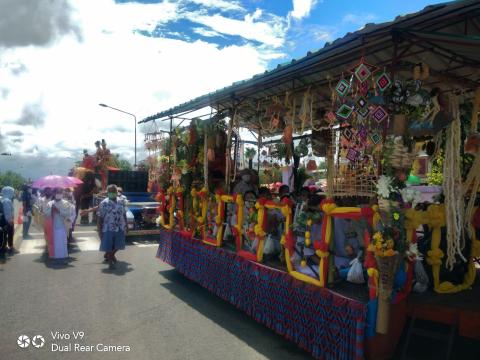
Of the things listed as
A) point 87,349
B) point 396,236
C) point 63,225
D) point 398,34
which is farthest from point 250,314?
point 63,225

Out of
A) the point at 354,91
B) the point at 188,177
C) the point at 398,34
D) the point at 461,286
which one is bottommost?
the point at 461,286

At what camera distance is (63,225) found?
8.77 m

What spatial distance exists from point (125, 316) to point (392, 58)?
484cm

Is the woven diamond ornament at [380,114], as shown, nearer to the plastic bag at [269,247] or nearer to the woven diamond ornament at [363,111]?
the woven diamond ornament at [363,111]

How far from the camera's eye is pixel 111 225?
822 centimetres

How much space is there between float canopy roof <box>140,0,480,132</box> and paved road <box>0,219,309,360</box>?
334cm

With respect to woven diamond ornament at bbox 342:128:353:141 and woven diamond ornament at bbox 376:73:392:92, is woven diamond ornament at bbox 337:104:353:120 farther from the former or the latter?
woven diamond ornament at bbox 342:128:353:141

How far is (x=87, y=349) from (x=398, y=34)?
4634mm

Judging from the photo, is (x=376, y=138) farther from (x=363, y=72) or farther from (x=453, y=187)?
(x=453, y=187)

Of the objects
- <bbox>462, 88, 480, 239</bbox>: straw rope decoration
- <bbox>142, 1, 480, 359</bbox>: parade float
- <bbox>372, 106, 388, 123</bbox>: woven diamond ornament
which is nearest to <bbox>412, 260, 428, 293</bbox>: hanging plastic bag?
<bbox>142, 1, 480, 359</bbox>: parade float

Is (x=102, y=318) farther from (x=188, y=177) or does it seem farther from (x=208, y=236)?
(x=188, y=177)

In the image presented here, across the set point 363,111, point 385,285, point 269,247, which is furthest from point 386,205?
point 269,247

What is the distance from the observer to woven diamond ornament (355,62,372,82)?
387cm

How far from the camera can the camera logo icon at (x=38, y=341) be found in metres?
4.44
